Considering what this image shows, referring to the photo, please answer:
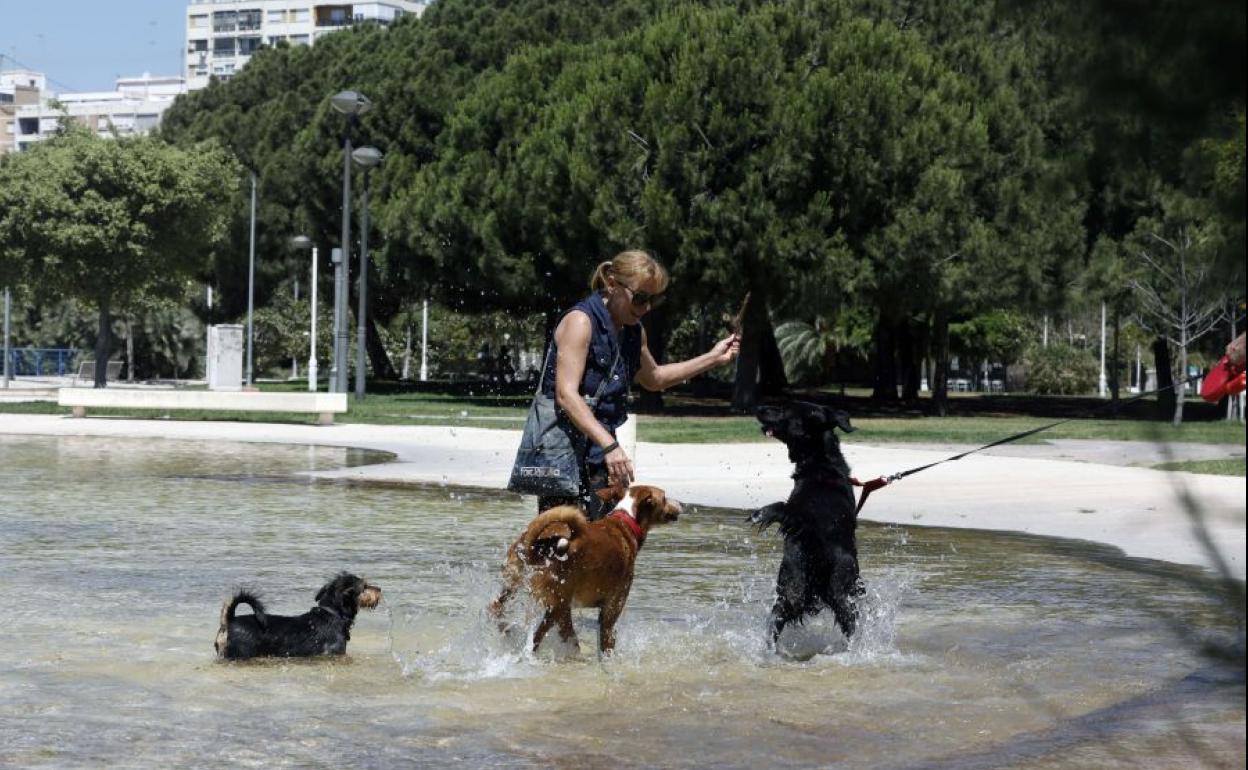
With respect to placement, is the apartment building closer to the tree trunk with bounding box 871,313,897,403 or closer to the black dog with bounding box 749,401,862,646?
the tree trunk with bounding box 871,313,897,403

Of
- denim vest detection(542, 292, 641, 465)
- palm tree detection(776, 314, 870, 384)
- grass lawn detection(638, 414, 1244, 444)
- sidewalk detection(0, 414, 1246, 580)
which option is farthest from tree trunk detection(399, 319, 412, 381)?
denim vest detection(542, 292, 641, 465)

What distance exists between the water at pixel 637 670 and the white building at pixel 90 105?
152104 mm

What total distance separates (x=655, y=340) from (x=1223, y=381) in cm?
3549

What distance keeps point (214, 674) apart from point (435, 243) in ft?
119

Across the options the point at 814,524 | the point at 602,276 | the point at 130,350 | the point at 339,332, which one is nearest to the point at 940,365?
the point at 339,332

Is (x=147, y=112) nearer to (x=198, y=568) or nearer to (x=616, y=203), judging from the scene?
(x=616, y=203)

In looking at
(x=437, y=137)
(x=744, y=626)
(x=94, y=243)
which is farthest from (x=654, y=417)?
(x=744, y=626)

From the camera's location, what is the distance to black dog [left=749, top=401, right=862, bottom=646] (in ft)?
22.7

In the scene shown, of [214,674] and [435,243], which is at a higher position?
[435,243]

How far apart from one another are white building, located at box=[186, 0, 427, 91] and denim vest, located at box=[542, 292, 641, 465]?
14901cm

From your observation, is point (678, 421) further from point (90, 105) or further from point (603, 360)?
point (90, 105)

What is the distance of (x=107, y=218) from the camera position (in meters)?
47.7

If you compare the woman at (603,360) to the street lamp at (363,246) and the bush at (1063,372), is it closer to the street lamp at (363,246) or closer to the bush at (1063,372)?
the street lamp at (363,246)

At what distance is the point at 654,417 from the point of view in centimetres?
3328
